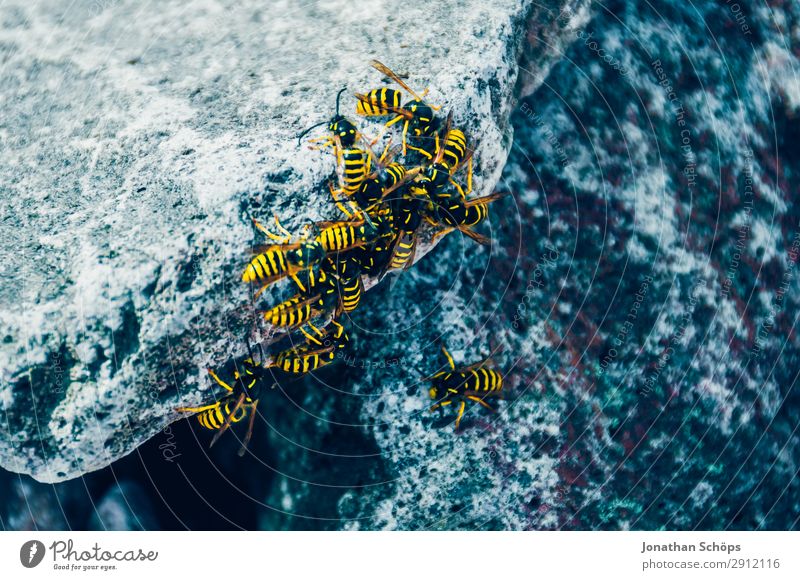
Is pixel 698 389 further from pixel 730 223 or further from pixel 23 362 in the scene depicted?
pixel 23 362

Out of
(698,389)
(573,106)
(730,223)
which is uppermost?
(573,106)

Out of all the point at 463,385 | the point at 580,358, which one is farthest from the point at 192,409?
the point at 580,358

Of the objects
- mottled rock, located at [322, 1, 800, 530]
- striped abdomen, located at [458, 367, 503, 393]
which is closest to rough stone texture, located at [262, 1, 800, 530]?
mottled rock, located at [322, 1, 800, 530]

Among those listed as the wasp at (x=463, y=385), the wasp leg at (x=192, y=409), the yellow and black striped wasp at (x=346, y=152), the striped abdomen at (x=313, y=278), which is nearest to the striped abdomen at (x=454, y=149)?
the yellow and black striped wasp at (x=346, y=152)

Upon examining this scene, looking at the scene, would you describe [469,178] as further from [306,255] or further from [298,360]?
[298,360]

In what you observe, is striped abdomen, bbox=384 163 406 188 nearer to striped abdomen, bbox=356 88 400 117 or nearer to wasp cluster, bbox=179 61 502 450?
wasp cluster, bbox=179 61 502 450

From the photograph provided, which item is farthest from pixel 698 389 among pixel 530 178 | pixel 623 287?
pixel 530 178

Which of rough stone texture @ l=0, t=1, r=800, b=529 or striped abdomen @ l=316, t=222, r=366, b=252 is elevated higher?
striped abdomen @ l=316, t=222, r=366, b=252
